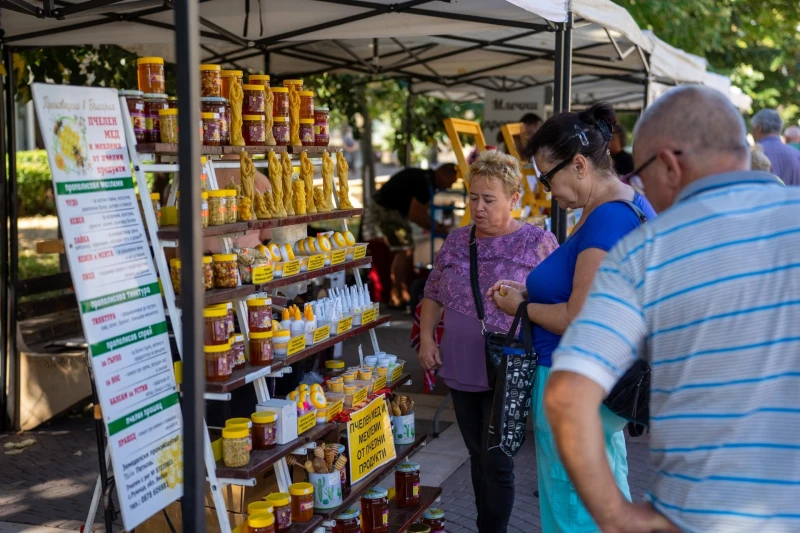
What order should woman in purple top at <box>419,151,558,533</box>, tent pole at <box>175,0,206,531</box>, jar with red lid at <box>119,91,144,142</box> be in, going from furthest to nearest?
woman in purple top at <box>419,151,558,533</box>
jar with red lid at <box>119,91,144,142</box>
tent pole at <box>175,0,206,531</box>

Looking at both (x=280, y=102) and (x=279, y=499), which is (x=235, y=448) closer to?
(x=279, y=499)

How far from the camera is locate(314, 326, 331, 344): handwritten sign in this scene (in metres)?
3.85

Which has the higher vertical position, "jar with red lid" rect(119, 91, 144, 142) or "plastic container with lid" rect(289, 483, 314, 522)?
"jar with red lid" rect(119, 91, 144, 142)

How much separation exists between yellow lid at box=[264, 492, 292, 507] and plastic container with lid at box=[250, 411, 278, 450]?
8.7 inches

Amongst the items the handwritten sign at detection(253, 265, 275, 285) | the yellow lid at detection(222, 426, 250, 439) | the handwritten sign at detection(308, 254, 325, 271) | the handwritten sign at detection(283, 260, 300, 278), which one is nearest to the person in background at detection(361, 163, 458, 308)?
the handwritten sign at detection(308, 254, 325, 271)

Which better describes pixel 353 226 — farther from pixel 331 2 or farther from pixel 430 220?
pixel 331 2

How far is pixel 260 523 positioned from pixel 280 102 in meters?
1.74

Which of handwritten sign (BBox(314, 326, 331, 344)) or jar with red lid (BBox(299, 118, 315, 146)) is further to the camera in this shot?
jar with red lid (BBox(299, 118, 315, 146))

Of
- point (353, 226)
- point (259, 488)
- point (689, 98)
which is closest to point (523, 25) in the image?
point (259, 488)

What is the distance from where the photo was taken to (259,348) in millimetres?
3436

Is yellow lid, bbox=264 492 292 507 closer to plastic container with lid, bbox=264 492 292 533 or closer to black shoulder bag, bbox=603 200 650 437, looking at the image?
plastic container with lid, bbox=264 492 292 533

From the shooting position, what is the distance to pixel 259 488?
3814mm

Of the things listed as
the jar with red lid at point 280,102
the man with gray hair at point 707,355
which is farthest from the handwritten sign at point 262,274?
the man with gray hair at point 707,355

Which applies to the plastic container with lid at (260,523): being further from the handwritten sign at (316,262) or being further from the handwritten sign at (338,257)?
the handwritten sign at (338,257)
